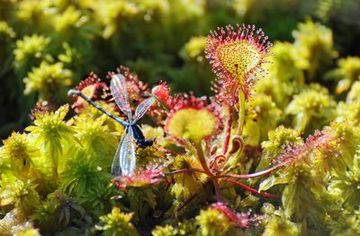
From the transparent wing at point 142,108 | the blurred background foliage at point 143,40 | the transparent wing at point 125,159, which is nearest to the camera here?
the transparent wing at point 125,159

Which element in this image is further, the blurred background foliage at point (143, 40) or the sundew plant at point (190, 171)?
the blurred background foliage at point (143, 40)

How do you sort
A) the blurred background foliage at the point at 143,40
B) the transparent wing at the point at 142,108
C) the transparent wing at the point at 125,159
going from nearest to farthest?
the transparent wing at the point at 125,159 < the transparent wing at the point at 142,108 < the blurred background foliage at the point at 143,40

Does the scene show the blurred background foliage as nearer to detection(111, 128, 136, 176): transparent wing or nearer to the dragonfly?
the dragonfly

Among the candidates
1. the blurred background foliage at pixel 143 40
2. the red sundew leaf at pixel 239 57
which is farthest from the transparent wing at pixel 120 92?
the blurred background foliage at pixel 143 40

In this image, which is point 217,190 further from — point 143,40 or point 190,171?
point 143,40

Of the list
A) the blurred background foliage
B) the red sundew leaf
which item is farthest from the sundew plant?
the blurred background foliage

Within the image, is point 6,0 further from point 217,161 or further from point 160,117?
point 217,161

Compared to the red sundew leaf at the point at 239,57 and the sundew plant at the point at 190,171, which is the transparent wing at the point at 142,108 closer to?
the sundew plant at the point at 190,171
